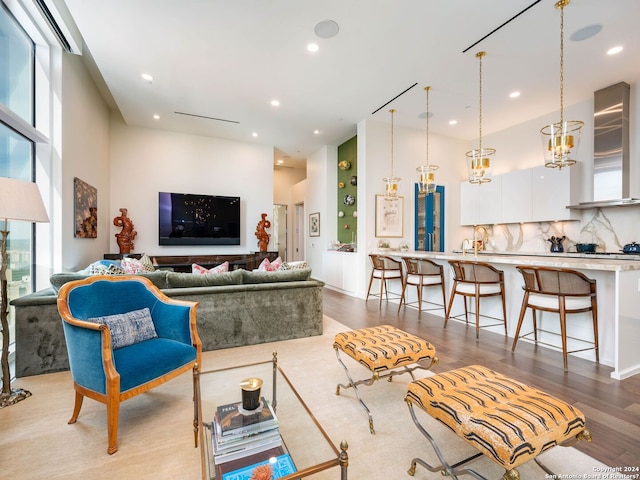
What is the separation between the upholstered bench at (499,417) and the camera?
1046mm

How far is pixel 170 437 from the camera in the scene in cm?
169

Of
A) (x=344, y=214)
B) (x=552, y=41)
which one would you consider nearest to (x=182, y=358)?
(x=552, y=41)

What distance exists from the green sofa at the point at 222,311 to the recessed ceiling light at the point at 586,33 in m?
4.05

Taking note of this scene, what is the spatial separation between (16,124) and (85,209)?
1754 millimetres

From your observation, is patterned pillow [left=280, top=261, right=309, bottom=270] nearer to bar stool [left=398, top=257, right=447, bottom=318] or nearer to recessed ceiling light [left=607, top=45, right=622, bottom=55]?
bar stool [left=398, top=257, right=447, bottom=318]

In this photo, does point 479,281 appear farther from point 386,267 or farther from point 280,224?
point 280,224

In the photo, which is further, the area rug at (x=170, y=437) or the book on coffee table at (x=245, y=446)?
the area rug at (x=170, y=437)

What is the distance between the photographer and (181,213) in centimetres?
641

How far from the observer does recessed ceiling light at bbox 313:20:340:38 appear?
10.0ft

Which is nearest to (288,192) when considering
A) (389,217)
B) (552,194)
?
(389,217)

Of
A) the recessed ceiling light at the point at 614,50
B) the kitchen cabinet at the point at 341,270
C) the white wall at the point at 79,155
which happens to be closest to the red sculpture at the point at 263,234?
the kitchen cabinet at the point at 341,270

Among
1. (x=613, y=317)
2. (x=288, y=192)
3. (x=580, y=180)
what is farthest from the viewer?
(x=288, y=192)

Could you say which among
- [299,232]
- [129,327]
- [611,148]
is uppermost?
[611,148]

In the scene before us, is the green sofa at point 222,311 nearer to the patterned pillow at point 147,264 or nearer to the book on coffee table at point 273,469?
the patterned pillow at point 147,264
